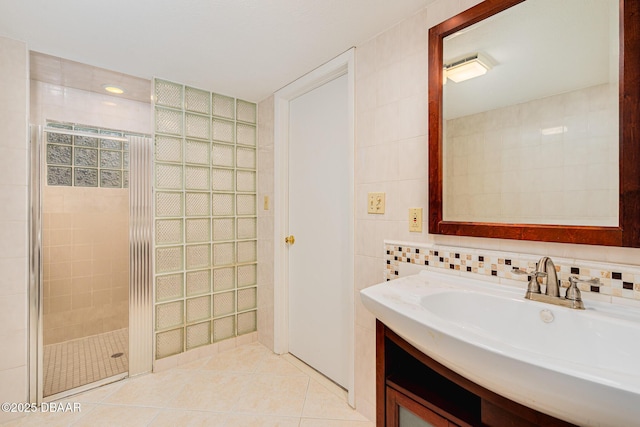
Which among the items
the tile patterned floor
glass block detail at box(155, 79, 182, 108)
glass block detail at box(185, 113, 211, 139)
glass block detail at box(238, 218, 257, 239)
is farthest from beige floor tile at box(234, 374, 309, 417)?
glass block detail at box(155, 79, 182, 108)

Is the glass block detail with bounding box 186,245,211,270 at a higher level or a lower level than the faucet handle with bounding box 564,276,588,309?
lower

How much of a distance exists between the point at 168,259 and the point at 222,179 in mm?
741

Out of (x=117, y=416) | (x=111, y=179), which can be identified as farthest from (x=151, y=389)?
(x=111, y=179)

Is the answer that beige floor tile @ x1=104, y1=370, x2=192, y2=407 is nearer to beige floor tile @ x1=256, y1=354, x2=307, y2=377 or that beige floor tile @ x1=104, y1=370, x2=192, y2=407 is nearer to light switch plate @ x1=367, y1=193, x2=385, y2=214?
beige floor tile @ x1=256, y1=354, x2=307, y2=377

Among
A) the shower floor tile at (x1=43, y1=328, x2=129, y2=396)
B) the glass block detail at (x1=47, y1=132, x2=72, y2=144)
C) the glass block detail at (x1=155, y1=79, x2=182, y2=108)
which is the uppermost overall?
the glass block detail at (x1=155, y1=79, x2=182, y2=108)

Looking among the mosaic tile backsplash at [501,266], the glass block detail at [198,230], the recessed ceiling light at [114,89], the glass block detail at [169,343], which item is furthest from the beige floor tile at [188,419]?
the recessed ceiling light at [114,89]

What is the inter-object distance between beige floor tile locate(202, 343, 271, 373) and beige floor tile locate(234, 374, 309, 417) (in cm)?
17

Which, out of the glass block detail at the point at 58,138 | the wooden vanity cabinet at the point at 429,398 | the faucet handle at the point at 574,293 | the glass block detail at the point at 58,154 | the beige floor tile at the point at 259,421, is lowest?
the beige floor tile at the point at 259,421

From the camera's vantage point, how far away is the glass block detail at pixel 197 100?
2.27 m

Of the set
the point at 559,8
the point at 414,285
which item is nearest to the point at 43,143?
the point at 414,285

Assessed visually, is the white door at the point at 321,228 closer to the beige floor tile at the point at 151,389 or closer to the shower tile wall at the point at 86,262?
the beige floor tile at the point at 151,389

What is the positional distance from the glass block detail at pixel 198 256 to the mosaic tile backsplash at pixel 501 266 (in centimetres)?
149

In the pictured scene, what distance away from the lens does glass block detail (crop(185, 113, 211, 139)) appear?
2277mm

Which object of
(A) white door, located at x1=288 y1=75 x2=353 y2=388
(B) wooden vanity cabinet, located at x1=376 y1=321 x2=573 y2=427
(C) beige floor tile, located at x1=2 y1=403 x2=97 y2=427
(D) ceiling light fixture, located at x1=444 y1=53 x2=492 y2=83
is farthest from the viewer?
(A) white door, located at x1=288 y1=75 x2=353 y2=388
